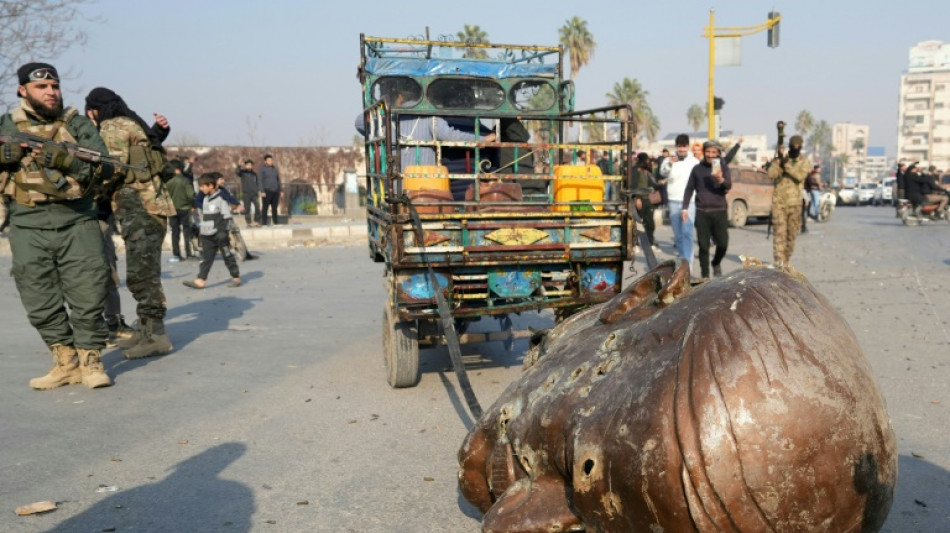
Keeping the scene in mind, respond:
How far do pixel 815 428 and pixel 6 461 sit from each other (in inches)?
168

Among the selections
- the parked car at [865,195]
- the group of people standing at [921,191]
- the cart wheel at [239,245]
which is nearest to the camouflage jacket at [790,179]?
the cart wheel at [239,245]

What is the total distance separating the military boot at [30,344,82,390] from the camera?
5.79 metres

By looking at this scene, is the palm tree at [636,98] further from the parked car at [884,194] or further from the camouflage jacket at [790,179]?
the camouflage jacket at [790,179]

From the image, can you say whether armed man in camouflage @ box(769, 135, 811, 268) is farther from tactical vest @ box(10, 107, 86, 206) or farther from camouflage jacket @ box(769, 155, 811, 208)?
tactical vest @ box(10, 107, 86, 206)

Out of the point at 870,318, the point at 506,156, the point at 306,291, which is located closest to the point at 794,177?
the point at 870,318

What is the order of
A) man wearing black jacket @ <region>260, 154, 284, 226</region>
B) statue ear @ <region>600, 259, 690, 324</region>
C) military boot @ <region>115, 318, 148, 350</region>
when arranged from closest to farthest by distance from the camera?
statue ear @ <region>600, 259, 690, 324</region>
military boot @ <region>115, 318, 148, 350</region>
man wearing black jacket @ <region>260, 154, 284, 226</region>

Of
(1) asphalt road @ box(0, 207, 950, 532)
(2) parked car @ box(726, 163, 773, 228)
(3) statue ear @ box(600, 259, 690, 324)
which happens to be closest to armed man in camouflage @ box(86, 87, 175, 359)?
(1) asphalt road @ box(0, 207, 950, 532)

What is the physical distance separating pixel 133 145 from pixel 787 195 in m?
8.33

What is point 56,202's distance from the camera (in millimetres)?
5715

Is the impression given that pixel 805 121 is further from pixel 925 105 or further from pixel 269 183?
pixel 269 183

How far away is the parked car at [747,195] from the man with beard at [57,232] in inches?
731

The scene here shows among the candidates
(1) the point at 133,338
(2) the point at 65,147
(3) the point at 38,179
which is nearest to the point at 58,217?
(3) the point at 38,179

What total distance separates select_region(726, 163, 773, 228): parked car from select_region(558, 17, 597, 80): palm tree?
1517 inches

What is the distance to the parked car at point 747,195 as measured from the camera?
846 inches
